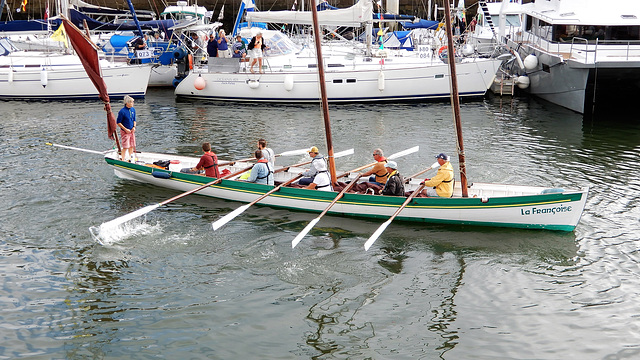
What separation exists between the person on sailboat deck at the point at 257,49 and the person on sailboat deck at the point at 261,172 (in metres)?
15.1

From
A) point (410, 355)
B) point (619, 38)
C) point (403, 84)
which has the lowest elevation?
point (410, 355)

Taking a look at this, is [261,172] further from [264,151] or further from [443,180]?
[443,180]

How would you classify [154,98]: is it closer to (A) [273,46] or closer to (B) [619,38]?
(A) [273,46]

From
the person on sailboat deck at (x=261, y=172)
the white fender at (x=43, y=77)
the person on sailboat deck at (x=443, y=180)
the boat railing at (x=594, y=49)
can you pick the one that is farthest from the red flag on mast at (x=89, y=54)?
the boat railing at (x=594, y=49)

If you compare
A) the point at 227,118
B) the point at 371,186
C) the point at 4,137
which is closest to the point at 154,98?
the point at 227,118

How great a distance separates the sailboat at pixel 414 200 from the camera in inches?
588

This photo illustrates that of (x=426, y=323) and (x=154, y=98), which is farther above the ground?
(x=154, y=98)

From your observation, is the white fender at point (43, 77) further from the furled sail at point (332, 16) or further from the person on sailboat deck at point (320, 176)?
the person on sailboat deck at point (320, 176)

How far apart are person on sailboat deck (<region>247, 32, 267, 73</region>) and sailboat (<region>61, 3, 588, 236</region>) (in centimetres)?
1373

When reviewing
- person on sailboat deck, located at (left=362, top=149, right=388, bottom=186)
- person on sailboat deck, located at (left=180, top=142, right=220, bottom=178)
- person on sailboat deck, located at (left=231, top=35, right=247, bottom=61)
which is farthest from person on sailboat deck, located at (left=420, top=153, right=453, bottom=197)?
person on sailboat deck, located at (left=231, top=35, right=247, bottom=61)

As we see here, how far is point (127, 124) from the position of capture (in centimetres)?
1908

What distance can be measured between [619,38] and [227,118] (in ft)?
58.9

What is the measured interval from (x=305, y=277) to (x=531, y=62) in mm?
→ 23232

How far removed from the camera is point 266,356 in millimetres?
10742
